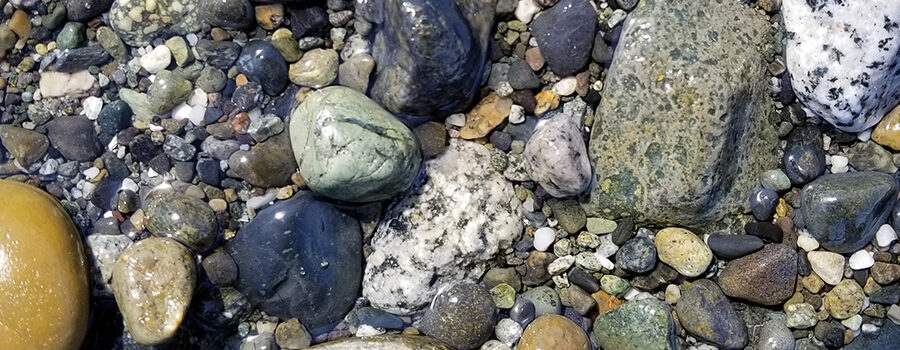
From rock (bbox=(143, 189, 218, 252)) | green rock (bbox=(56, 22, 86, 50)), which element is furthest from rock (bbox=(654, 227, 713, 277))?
green rock (bbox=(56, 22, 86, 50))

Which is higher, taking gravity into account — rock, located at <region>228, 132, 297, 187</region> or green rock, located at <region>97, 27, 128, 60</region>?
green rock, located at <region>97, 27, 128, 60</region>

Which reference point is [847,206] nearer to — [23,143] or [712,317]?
[712,317]

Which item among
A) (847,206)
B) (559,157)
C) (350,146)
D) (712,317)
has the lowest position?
(712,317)

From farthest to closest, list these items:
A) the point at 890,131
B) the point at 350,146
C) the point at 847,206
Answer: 1. the point at 890,131
2. the point at 847,206
3. the point at 350,146

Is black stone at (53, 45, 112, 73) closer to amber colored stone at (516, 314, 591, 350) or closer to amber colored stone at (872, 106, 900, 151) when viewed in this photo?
amber colored stone at (516, 314, 591, 350)

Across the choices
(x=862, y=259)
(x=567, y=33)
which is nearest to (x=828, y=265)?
(x=862, y=259)

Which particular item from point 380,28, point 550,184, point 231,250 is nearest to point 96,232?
point 231,250
